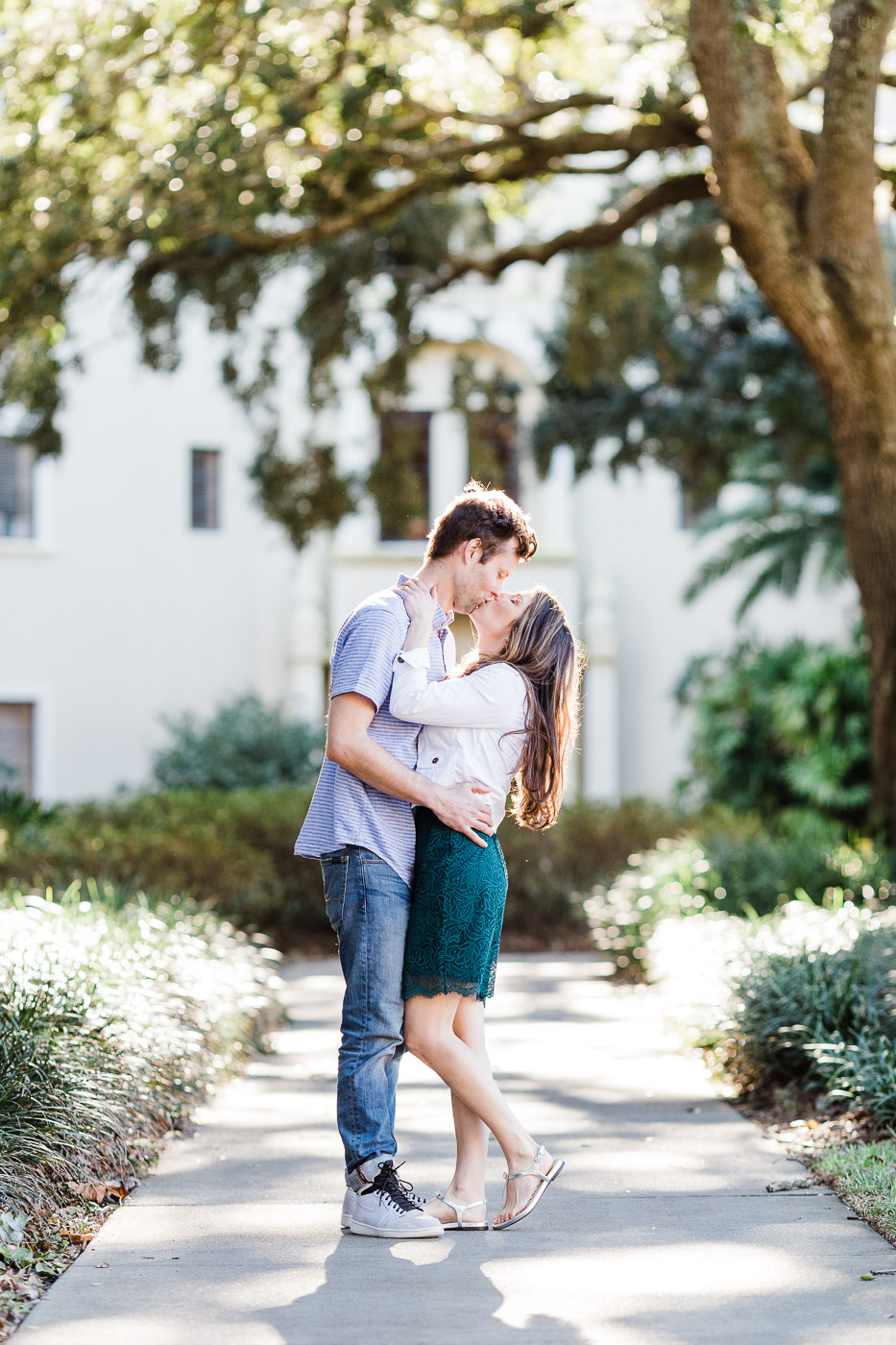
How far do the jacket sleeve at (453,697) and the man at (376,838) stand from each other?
6 cm

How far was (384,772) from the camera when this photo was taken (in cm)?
439

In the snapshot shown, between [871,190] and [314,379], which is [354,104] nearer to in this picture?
[314,379]

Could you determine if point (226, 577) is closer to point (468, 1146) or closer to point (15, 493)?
point (15, 493)

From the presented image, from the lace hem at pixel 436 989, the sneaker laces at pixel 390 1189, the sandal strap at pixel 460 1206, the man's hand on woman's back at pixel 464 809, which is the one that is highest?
the man's hand on woman's back at pixel 464 809

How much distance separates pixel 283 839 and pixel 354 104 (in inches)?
231

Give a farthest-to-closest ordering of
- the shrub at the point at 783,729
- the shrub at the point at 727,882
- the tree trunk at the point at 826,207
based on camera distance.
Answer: the shrub at the point at 783,729, the shrub at the point at 727,882, the tree trunk at the point at 826,207

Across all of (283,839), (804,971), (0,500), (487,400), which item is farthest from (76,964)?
(0,500)

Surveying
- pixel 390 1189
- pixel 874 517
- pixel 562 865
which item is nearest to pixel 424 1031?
pixel 390 1189

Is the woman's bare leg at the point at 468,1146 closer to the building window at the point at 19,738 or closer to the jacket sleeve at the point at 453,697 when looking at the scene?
the jacket sleeve at the point at 453,697

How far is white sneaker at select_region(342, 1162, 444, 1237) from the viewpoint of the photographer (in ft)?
14.5

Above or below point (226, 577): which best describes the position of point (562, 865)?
below

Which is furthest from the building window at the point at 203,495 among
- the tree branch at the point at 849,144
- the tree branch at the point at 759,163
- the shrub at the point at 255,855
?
the tree branch at the point at 849,144

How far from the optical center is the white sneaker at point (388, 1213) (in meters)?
4.41

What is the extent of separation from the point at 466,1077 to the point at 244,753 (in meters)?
12.7
